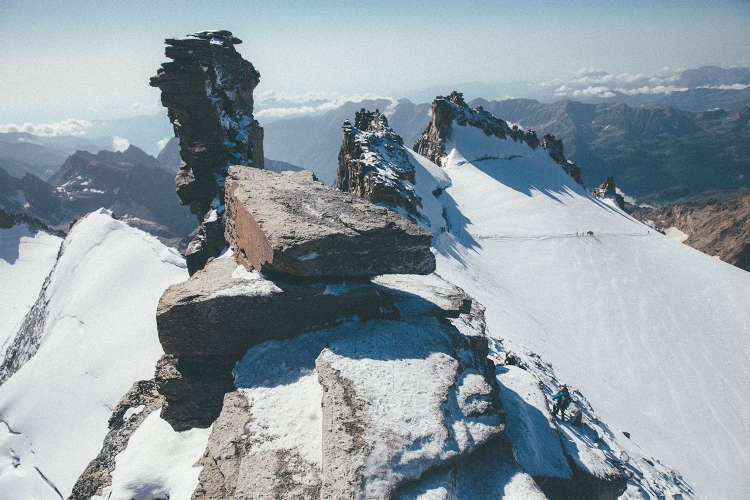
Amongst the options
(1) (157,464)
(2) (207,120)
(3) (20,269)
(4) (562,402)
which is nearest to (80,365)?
(2) (207,120)

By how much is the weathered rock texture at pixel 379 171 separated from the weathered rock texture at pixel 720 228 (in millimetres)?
80750

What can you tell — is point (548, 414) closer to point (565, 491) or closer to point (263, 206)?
point (565, 491)

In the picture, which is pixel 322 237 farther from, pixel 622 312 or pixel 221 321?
pixel 622 312

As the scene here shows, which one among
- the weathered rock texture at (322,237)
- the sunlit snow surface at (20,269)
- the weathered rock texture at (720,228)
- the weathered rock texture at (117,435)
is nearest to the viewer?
the weathered rock texture at (322,237)

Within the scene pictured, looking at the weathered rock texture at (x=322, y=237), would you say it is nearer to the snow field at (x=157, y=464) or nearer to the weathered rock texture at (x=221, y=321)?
the weathered rock texture at (x=221, y=321)

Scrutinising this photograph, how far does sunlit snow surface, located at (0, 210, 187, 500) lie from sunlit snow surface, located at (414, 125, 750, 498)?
73.0 ft

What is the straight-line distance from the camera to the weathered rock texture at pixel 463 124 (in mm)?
61938

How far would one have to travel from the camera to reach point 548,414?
10.5 meters

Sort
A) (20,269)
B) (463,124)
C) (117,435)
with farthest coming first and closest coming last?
(463,124), (20,269), (117,435)

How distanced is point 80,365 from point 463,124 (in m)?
59.9

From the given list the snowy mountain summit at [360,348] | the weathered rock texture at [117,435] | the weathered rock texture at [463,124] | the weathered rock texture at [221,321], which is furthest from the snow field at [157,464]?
the weathered rock texture at [463,124]

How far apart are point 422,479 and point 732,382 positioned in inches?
1075

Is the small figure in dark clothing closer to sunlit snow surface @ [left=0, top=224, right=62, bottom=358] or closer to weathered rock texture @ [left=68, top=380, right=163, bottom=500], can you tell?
weathered rock texture @ [left=68, top=380, right=163, bottom=500]

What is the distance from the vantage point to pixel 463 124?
6316cm
